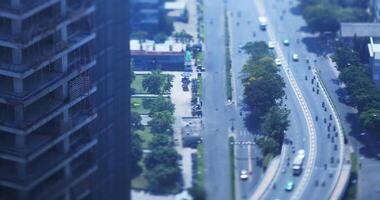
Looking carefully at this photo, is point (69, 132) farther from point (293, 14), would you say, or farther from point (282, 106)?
point (293, 14)

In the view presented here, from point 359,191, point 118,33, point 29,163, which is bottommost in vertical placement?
point 359,191

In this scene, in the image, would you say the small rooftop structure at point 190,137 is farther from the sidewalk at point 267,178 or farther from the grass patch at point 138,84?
the grass patch at point 138,84

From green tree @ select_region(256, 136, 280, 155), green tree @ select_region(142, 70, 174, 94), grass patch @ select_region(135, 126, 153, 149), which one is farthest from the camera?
green tree @ select_region(142, 70, 174, 94)

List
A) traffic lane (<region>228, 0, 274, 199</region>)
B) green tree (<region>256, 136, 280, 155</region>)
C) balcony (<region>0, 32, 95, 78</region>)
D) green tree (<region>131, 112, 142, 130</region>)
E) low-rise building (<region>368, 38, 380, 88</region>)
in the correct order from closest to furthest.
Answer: balcony (<region>0, 32, 95, 78</region>)
traffic lane (<region>228, 0, 274, 199</region>)
green tree (<region>131, 112, 142, 130</region>)
green tree (<region>256, 136, 280, 155</region>)
low-rise building (<region>368, 38, 380, 88</region>)

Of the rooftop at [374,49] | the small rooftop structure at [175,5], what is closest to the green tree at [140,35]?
the small rooftop structure at [175,5]

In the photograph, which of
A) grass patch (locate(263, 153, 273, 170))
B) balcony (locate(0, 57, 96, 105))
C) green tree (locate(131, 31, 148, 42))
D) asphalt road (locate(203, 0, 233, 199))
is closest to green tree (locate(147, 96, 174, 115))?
asphalt road (locate(203, 0, 233, 199))

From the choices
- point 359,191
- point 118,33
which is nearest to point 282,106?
point 359,191

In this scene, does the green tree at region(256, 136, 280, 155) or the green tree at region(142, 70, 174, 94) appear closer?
the green tree at region(256, 136, 280, 155)

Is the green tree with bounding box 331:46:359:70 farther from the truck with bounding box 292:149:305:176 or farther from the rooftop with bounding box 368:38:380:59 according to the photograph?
the truck with bounding box 292:149:305:176
